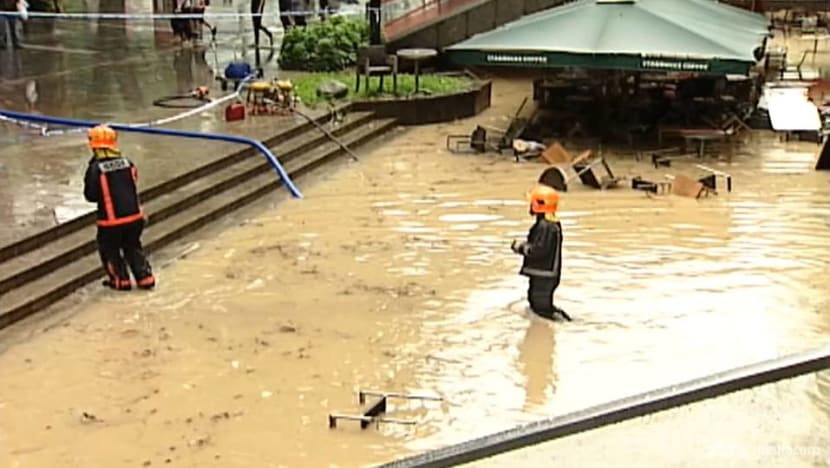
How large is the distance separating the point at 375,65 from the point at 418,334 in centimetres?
1226

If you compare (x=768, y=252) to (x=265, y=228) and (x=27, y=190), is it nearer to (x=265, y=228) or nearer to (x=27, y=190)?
(x=265, y=228)

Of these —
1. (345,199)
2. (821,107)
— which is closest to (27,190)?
(345,199)

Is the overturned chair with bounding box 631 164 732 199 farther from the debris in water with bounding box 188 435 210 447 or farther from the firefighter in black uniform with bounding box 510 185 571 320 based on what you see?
the debris in water with bounding box 188 435 210 447

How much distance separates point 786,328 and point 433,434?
141 inches

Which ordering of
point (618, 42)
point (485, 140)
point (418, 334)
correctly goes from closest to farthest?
1. point (418, 334)
2. point (618, 42)
3. point (485, 140)

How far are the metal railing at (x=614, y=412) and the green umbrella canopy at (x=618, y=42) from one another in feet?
45.5

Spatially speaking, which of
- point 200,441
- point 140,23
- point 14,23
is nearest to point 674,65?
point 200,441

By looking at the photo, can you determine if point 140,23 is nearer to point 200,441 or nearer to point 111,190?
point 111,190

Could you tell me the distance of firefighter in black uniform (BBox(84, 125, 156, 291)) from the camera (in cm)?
916

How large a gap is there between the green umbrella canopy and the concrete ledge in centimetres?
153

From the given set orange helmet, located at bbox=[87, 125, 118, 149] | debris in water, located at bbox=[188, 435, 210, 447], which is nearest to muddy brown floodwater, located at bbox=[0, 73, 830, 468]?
debris in water, located at bbox=[188, 435, 210, 447]

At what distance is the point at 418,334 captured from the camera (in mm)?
8555

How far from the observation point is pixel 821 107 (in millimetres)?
19484

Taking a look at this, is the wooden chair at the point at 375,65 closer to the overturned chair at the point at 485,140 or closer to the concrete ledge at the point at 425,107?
the concrete ledge at the point at 425,107
